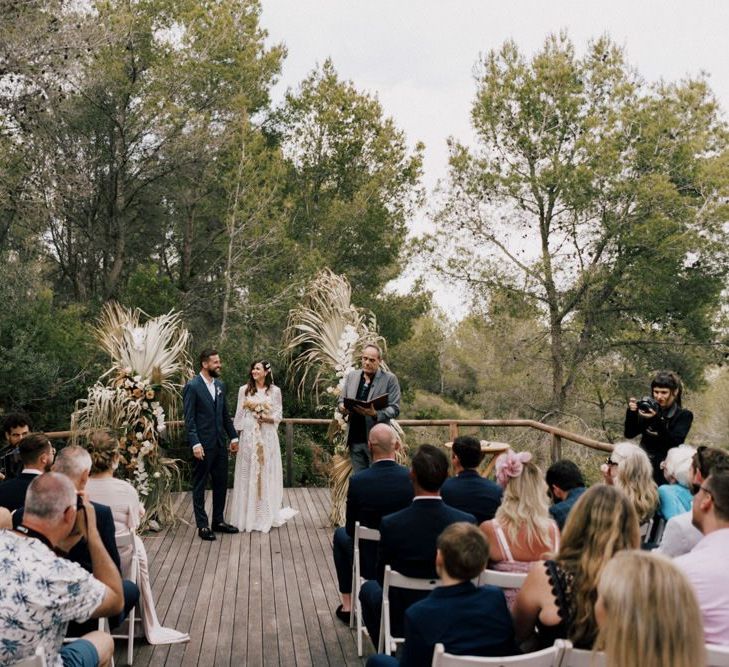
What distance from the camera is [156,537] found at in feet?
21.5

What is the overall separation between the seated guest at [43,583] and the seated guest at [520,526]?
58.6 inches

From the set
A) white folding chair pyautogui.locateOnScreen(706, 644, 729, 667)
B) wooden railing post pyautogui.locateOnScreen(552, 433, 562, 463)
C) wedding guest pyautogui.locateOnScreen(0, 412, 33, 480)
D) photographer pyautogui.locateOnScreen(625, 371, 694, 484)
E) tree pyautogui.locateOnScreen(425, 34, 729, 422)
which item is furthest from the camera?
tree pyautogui.locateOnScreen(425, 34, 729, 422)

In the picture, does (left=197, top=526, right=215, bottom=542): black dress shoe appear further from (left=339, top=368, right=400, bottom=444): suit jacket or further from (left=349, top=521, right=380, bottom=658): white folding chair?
(left=349, top=521, right=380, bottom=658): white folding chair

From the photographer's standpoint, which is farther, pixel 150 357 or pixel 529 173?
pixel 529 173

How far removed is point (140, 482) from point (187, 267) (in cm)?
1287

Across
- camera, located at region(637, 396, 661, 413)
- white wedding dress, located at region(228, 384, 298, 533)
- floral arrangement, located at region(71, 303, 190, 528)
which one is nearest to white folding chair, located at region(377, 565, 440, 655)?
camera, located at region(637, 396, 661, 413)

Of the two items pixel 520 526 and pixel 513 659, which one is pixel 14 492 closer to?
pixel 520 526

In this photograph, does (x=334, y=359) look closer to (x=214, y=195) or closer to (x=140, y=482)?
(x=140, y=482)

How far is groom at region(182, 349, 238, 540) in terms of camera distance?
6.43 m

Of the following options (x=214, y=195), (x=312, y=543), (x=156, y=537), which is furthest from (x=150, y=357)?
(x=214, y=195)

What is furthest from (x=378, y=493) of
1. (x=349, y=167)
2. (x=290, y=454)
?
(x=349, y=167)

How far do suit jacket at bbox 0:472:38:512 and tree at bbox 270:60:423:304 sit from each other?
1596cm

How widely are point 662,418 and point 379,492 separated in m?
2.26

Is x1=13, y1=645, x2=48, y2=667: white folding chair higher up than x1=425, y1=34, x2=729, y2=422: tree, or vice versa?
x1=425, y1=34, x2=729, y2=422: tree
